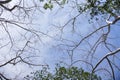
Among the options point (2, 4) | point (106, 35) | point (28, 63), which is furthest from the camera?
point (106, 35)

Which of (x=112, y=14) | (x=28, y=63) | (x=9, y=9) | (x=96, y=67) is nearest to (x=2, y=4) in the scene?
(x=9, y=9)

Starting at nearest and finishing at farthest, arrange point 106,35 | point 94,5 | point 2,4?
point 2,4 < point 94,5 < point 106,35

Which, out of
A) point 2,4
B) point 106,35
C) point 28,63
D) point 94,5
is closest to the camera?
point 2,4

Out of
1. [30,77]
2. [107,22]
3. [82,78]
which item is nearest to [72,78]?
[82,78]

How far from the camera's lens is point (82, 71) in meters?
11.7

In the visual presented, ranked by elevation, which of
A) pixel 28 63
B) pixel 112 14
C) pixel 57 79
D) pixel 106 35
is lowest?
pixel 57 79

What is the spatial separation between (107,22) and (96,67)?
1726 mm

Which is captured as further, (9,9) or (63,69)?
(63,69)

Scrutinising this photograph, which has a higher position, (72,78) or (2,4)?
(2,4)

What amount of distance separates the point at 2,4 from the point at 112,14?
11.6 ft

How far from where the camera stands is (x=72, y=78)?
11.8 metres

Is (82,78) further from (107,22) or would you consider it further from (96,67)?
(107,22)

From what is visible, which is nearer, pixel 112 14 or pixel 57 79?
pixel 112 14

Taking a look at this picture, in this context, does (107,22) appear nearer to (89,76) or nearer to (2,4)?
(89,76)
